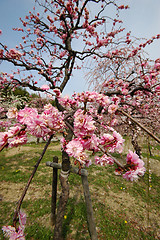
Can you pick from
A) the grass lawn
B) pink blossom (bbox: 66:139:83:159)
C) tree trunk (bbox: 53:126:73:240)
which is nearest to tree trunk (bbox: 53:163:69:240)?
tree trunk (bbox: 53:126:73:240)

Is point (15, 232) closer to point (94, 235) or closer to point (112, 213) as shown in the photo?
point (94, 235)

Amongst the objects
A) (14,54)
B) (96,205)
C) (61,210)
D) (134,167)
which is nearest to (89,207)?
(61,210)

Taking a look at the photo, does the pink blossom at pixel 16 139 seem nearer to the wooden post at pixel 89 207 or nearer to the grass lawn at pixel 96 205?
the wooden post at pixel 89 207

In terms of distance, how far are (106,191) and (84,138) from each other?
3935 mm

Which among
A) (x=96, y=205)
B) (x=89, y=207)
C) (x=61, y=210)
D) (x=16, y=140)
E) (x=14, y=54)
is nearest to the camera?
(x=16, y=140)

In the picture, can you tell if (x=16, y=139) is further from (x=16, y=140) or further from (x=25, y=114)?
(x=25, y=114)

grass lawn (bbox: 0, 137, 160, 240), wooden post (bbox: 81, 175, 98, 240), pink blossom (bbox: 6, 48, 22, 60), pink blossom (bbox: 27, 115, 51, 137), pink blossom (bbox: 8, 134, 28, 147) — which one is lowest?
grass lawn (bbox: 0, 137, 160, 240)

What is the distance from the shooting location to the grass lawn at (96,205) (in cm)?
240

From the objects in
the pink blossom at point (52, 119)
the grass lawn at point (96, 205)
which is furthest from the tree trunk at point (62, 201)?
the pink blossom at point (52, 119)

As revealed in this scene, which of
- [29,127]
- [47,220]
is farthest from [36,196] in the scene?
[29,127]

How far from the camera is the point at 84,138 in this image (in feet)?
2.59

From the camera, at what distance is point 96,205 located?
3105 mm

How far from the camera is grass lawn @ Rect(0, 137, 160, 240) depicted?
2.40 meters

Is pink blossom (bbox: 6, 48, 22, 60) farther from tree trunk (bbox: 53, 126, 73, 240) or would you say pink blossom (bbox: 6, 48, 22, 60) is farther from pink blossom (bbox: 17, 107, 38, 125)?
pink blossom (bbox: 17, 107, 38, 125)
